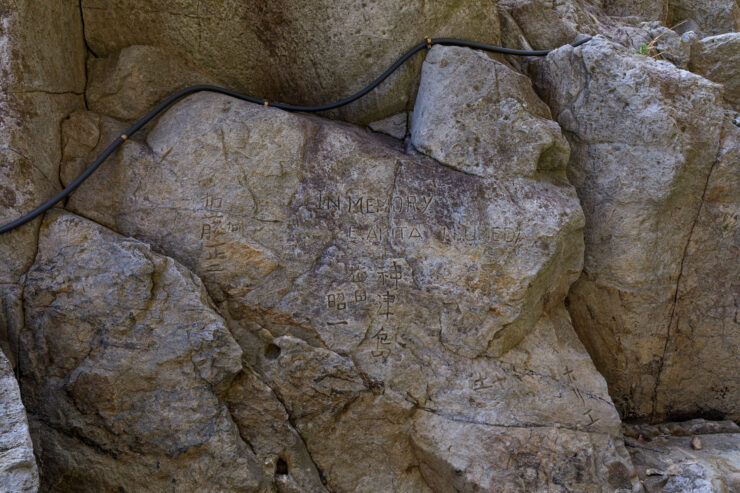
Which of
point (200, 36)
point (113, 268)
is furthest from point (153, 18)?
→ point (113, 268)

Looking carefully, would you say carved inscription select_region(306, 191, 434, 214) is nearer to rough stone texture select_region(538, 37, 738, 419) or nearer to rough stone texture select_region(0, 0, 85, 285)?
rough stone texture select_region(538, 37, 738, 419)

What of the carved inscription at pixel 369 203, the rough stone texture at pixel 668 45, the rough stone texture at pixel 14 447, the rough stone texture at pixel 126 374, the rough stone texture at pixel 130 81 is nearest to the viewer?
the rough stone texture at pixel 14 447

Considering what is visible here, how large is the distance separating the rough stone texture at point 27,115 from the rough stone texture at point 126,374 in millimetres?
129

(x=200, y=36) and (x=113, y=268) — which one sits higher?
(x=200, y=36)

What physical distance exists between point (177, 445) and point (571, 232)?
6.26 ft

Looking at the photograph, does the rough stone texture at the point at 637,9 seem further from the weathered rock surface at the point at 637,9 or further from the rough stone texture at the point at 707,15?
the rough stone texture at the point at 707,15

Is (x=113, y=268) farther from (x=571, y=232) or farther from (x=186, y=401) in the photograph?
(x=571, y=232)

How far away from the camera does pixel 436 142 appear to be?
2.87 meters

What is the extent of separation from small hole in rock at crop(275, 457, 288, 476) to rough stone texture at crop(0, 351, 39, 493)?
94 centimetres

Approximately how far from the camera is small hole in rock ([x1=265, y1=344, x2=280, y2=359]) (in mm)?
2619

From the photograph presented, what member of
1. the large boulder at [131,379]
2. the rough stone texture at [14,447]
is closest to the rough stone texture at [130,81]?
the large boulder at [131,379]

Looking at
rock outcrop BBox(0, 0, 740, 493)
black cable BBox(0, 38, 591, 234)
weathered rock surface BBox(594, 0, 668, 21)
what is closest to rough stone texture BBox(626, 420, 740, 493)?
rock outcrop BBox(0, 0, 740, 493)

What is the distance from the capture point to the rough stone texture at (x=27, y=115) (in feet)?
8.29

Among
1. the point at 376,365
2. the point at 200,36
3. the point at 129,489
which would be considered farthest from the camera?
the point at 200,36
